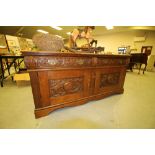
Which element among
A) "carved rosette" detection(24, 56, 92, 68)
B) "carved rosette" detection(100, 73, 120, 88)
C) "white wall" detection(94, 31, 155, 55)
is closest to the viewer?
"carved rosette" detection(24, 56, 92, 68)

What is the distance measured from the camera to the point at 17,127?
1009 millimetres

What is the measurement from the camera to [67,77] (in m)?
1.21

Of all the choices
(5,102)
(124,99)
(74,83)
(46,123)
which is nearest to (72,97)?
(74,83)

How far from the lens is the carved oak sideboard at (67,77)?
1033 mm

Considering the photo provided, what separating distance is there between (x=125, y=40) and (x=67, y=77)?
306 inches

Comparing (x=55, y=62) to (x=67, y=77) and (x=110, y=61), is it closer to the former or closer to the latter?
(x=67, y=77)

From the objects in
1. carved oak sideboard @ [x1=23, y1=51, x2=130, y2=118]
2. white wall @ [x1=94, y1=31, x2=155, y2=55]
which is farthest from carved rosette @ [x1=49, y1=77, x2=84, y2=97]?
white wall @ [x1=94, y1=31, x2=155, y2=55]

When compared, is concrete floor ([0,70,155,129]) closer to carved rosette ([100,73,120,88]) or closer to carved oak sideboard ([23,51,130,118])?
carved oak sideboard ([23,51,130,118])

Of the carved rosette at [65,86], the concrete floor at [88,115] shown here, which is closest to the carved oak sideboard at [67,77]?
the carved rosette at [65,86]

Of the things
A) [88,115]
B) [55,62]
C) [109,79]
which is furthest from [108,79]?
[55,62]

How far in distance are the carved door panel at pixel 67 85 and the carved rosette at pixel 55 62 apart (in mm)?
90

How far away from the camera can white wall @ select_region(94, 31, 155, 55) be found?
6.35 meters
